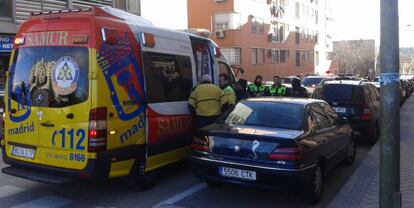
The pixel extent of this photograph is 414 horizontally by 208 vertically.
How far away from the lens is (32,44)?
642cm

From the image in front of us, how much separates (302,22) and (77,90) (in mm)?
52844

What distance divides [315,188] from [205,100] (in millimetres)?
2408

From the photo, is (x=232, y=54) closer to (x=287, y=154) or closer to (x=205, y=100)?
(x=205, y=100)

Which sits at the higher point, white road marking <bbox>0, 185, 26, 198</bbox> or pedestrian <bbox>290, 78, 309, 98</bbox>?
pedestrian <bbox>290, 78, 309, 98</bbox>

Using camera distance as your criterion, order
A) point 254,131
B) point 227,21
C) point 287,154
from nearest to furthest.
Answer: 1. point 287,154
2. point 254,131
3. point 227,21

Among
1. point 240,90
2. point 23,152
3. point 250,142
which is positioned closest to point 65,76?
point 23,152

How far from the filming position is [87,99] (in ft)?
19.4

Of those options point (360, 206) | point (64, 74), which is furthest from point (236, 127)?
point (64, 74)

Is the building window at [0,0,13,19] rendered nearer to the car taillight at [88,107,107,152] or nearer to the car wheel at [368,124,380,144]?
the car wheel at [368,124,380,144]

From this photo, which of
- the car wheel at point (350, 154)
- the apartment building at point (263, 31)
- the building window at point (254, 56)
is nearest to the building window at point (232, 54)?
the apartment building at point (263, 31)

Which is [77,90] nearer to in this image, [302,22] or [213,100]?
[213,100]

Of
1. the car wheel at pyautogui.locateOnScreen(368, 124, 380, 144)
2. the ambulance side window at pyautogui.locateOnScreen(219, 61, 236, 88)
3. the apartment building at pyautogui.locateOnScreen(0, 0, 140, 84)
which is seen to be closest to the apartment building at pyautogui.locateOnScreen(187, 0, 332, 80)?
the apartment building at pyautogui.locateOnScreen(0, 0, 140, 84)

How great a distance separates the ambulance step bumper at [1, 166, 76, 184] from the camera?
5.98 m

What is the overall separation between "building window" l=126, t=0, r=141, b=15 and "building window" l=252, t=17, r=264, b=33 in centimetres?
1900
